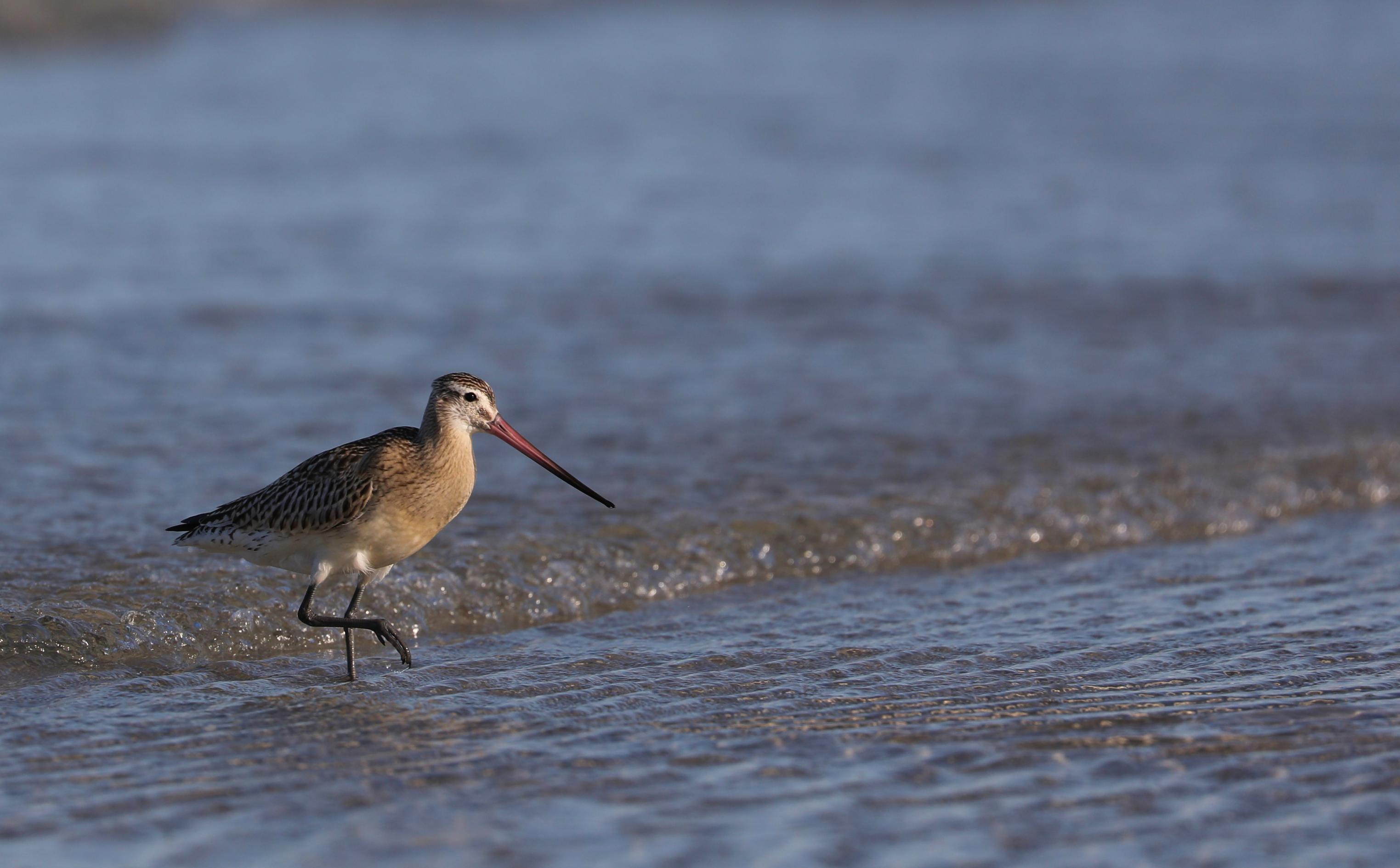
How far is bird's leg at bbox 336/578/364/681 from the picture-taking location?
4871 mm

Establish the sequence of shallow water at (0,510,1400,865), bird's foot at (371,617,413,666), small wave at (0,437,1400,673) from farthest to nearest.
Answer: small wave at (0,437,1400,673)
bird's foot at (371,617,413,666)
shallow water at (0,510,1400,865)

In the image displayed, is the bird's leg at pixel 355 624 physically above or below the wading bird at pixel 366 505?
below

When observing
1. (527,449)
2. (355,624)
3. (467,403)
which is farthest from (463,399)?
(355,624)

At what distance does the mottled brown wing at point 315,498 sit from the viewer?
192 inches

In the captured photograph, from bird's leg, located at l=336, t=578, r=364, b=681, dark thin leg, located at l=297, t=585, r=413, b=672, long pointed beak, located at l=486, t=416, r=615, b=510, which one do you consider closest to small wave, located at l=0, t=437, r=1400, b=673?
bird's leg, located at l=336, t=578, r=364, b=681

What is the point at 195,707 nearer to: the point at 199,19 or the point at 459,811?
the point at 459,811

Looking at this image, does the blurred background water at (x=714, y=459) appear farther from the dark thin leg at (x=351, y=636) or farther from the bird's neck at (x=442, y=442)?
the bird's neck at (x=442, y=442)

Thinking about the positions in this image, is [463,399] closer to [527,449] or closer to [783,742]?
[527,449]

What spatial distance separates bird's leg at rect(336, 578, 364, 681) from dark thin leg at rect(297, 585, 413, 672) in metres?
0.02

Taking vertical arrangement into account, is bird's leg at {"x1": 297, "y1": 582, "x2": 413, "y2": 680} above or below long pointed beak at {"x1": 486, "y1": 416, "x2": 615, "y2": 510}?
below

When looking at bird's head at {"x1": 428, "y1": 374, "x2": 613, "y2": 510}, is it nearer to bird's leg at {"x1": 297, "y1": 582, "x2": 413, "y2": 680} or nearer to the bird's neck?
the bird's neck

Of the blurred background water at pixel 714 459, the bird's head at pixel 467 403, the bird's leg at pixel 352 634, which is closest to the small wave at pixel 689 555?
the blurred background water at pixel 714 459

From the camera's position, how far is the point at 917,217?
12773 millimetres

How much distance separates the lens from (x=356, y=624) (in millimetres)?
4855
